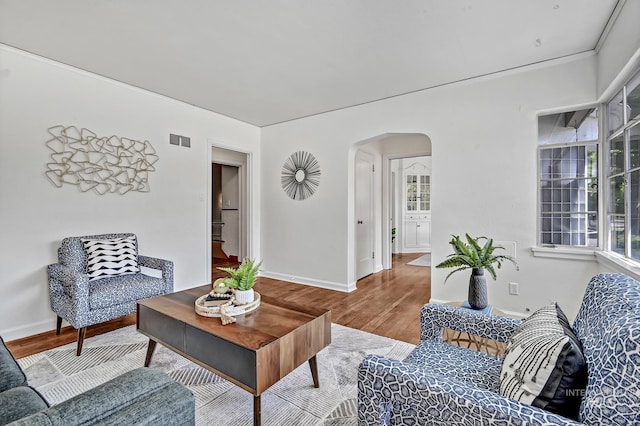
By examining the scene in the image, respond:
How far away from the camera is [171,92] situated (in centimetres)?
353

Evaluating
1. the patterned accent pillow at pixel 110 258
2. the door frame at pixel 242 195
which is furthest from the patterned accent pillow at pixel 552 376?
the door frame at pixel 242 195

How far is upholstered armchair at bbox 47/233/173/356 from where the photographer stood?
2264 millimetres

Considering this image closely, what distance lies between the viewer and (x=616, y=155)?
241cm

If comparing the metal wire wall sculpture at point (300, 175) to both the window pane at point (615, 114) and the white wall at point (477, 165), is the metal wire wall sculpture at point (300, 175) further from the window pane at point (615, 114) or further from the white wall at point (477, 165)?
the window pane at point (615, 114)

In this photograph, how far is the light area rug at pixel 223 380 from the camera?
1627 millimetres

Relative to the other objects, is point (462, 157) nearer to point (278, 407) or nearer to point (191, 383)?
point (278, 407)

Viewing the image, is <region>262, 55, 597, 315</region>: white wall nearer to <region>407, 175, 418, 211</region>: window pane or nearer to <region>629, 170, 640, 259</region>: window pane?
<region>629, 170, 640, 259</region>: window pane

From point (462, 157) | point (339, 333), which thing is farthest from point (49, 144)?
point (462, 157)

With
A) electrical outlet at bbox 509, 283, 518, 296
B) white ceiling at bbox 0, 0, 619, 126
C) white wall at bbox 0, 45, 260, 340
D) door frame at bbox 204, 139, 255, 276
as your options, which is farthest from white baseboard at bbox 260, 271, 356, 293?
white ceiling at bbox 0, 0, 619, 126

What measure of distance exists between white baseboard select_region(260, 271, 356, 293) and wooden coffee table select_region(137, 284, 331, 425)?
2140 mm

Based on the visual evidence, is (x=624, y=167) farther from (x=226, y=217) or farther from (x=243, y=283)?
(x=226, y=217)

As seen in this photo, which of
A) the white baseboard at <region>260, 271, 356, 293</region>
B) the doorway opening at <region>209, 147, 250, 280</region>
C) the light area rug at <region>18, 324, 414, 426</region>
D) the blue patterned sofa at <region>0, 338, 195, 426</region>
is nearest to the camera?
the blue patterned sofa at <region>0, 338, 195, 426</region>

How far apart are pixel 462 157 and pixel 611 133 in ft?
3.81

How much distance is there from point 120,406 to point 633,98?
3345mm
